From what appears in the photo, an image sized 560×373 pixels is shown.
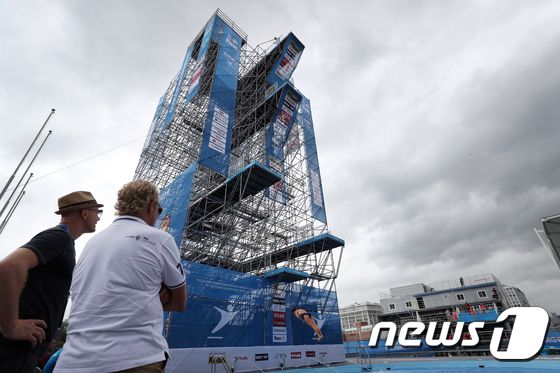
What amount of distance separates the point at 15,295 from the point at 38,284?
384 millimetres

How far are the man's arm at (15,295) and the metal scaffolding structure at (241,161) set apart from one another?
37.7ft

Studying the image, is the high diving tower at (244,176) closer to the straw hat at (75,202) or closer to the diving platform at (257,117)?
the diving platform at (257,117)

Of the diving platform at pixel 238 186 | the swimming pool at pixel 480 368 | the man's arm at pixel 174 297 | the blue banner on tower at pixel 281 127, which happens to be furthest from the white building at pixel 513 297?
the man's arm at pixel 174 297

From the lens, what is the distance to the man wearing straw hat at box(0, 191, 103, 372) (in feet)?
4.50

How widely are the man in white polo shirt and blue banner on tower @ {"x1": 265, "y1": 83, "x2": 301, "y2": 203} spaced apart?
17.4 meters

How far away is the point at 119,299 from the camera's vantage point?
3.88 feet

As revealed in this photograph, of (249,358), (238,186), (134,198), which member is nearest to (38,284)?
(134,198)

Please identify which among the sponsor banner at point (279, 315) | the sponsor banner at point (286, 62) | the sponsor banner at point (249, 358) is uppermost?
the sponsor banner at point (286, 62)

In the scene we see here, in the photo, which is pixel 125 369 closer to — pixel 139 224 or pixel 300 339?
pixel 139 224

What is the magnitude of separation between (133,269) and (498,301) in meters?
44.1

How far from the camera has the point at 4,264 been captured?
1.37 metres

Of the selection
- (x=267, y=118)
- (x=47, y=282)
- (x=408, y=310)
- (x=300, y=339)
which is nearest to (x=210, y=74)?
(x=267, y=118)

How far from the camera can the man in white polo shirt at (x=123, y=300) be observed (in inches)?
42.4

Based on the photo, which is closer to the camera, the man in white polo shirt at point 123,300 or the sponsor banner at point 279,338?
the man in white polo shirt at point 123,300
